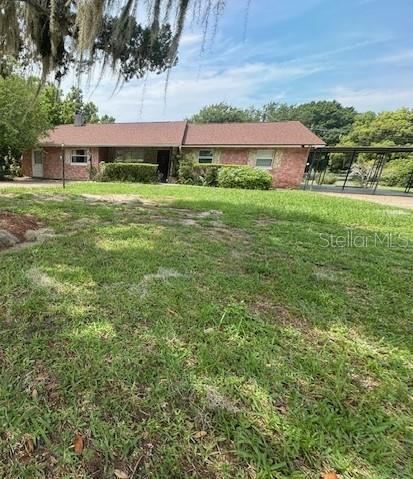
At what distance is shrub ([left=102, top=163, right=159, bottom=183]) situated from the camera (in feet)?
50.3

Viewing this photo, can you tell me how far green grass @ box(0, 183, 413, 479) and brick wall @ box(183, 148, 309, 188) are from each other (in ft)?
42.7

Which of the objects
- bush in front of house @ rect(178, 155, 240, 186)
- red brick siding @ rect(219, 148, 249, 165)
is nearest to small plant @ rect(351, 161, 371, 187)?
red brick siding @ rect(219, 148, 249, 165)

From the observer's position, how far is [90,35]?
358 centimetres

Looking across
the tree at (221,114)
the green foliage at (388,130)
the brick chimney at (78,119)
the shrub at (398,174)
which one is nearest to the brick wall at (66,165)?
the brick chimney at (78,119)

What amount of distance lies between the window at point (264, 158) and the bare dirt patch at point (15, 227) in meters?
13.3

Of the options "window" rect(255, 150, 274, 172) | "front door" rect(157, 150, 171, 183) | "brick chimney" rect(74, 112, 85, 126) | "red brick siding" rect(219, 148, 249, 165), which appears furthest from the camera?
"brick chimney" rect(74, 112, 85, 126)

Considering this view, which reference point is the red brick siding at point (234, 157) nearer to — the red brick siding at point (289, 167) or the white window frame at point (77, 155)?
the red brick siding at point (289, 167)

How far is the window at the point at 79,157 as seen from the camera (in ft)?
58.2

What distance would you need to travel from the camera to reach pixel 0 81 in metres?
13.5

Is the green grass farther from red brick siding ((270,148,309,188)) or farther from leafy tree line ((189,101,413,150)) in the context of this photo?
leafy tree line ((189,101,413,150))

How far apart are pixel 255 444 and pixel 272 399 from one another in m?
0.28

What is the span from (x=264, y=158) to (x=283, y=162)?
1072 millimetres

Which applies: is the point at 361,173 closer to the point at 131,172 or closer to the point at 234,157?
the point at 234,157

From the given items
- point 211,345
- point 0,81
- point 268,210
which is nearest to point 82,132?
point 0,81
